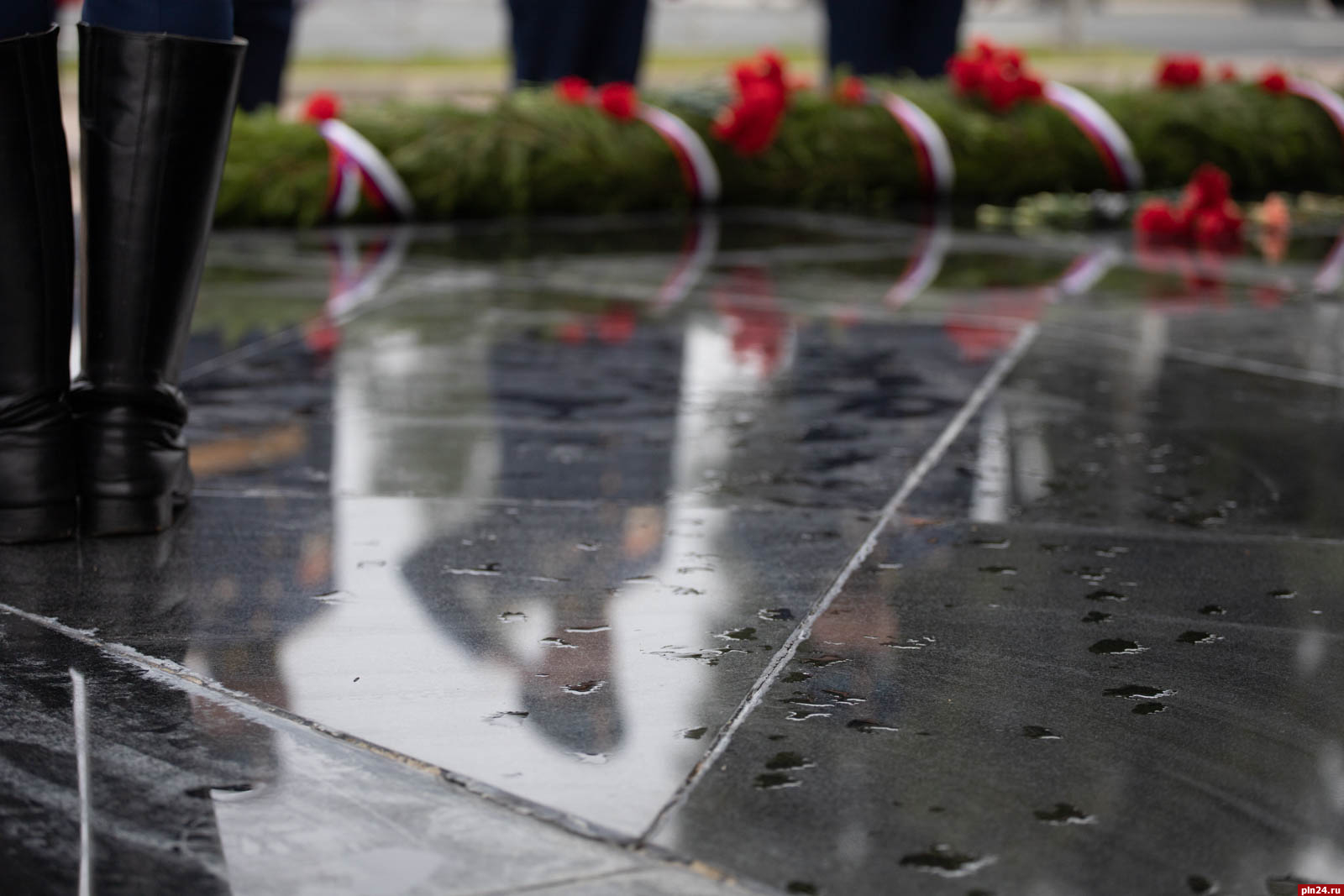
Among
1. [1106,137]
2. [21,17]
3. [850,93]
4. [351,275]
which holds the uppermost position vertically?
[21,17]

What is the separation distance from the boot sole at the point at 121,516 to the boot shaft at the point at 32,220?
138 millimetres

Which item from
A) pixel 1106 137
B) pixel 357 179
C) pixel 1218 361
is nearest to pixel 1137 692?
pixel 1218 361

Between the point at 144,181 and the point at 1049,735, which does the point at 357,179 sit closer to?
the point at 144,181

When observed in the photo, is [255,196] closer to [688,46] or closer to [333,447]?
[333,447]

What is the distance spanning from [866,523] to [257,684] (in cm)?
80

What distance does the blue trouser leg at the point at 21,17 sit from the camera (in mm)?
1848

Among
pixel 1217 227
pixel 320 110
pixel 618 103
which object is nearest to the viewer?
pixel 1217 227

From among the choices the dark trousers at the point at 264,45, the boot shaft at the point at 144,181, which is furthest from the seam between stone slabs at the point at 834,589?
the dark trousers at the point at 264,45

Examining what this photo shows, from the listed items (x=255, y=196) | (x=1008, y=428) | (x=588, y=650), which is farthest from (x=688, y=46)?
(x=588, y=650)

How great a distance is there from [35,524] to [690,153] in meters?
4.04

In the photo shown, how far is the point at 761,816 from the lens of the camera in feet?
4.06

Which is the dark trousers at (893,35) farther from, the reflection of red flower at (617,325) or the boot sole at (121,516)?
the boot sole at (121,516)

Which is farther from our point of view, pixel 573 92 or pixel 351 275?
pixel 573 92

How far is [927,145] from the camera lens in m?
6.06
